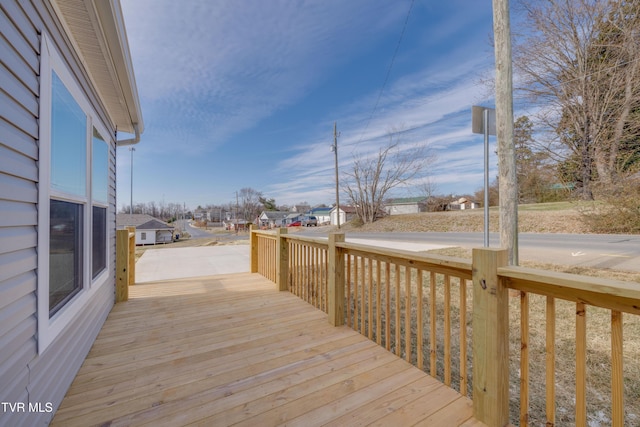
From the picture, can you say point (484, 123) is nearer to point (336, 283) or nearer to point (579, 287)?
point (336, 283)

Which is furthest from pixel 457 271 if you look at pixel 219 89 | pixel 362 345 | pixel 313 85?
pixel 313 85

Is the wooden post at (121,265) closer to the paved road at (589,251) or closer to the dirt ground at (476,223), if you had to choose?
the paved road at (589,251)

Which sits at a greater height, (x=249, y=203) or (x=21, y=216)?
(x=249, y=203)

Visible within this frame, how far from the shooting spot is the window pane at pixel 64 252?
158cm

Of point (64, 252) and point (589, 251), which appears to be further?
point (589, 251)

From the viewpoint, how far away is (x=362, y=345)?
89.1 inches

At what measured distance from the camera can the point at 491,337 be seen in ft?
4.43

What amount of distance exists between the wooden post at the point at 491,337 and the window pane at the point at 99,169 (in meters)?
3.07

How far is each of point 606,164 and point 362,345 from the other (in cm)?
1276

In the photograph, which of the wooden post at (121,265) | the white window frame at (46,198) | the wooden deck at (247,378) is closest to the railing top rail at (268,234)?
the wooden deck at (247,378)

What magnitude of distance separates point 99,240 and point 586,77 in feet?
48.6

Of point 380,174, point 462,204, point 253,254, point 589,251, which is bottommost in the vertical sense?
point 589,251

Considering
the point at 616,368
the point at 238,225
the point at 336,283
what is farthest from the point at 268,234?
the point at 238,225

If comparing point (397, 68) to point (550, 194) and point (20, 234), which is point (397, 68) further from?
point (550, 194)
